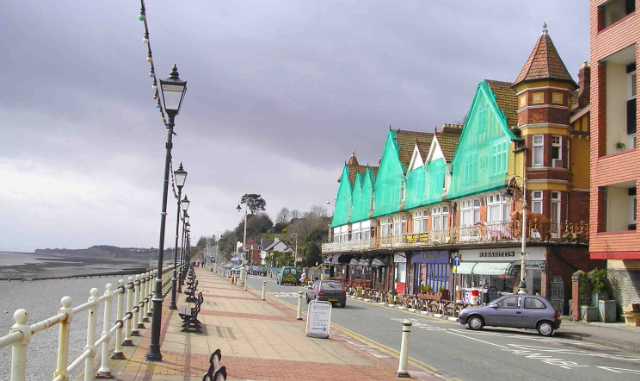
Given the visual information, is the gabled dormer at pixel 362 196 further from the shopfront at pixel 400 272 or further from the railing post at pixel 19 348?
the railing post at pixel 19 348

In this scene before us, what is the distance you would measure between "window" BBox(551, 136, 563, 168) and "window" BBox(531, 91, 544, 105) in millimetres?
1925

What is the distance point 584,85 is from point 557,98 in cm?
389

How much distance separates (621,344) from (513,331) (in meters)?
4.60

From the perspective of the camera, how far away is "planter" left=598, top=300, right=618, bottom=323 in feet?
97.1

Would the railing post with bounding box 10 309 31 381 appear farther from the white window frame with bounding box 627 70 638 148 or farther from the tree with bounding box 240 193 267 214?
the tree with bounding box 240 193 267 214

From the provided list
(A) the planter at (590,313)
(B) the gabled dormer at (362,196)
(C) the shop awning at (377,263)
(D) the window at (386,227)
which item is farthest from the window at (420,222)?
(A) the planter at (590,313)

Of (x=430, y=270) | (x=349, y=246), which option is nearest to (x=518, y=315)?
(x=430, y=270)

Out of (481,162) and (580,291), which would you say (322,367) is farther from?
(481,162)

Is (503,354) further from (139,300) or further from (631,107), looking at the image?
(631,107)

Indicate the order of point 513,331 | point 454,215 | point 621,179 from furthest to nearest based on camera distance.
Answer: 1. point 454,215
2. point 621,179
3. point 513,331

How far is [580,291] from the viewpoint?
30297 millimetres

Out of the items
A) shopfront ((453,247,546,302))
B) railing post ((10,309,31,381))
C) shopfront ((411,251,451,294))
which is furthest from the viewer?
shopfront ((411,251,451,294))

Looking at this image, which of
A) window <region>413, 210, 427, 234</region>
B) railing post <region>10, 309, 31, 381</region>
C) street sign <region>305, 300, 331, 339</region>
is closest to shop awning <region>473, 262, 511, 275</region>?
window <region>413, 210, 427, 234</region>

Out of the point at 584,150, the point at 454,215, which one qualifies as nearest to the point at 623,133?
the point at 584,150
